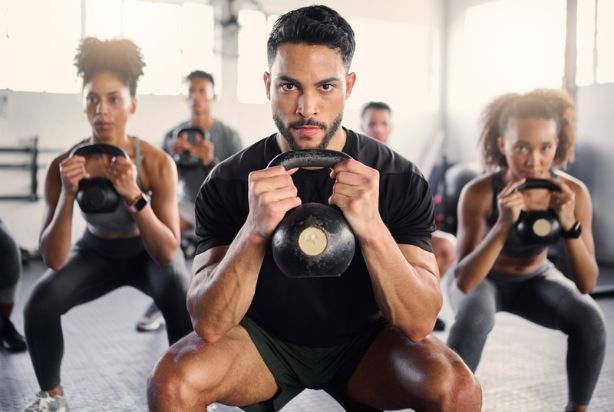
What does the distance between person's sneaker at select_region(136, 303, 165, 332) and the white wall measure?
289 cm

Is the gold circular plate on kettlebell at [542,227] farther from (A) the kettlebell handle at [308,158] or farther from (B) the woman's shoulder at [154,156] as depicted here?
(B) the woman's shoulder at [154,156]

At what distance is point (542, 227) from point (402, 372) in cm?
99

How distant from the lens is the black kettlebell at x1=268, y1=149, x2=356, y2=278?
1270 millimetres

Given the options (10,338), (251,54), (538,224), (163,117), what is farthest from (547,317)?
(251,54)

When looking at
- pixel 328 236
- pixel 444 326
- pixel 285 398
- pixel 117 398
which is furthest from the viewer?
pixel 444 326

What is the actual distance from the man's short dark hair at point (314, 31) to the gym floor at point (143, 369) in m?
1.42

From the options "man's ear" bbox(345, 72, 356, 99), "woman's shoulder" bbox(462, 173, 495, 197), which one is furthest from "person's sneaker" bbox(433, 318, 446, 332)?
"man's ear" bbox(345, 72, 356, 99)

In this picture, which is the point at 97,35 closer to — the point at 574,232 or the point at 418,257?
the point at 574,232

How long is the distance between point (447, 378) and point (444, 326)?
A: 226cm

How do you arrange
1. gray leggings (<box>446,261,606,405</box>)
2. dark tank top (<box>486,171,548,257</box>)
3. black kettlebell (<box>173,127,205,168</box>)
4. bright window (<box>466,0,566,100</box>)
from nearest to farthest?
gray leggings (<box>446,261,606,405</box>) < dark tank top (<box>486,171,548,257</box>) < black kettlebell (<box>173,127,205,168</box>) < bright window (<box>466,0,566,100</box>)

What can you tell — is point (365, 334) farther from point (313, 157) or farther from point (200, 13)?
point (200, 13)

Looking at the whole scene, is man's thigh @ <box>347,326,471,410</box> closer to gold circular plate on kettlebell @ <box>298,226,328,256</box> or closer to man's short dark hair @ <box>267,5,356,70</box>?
gold circular plate on kettlebell @ <box>298,226,328,256</box>

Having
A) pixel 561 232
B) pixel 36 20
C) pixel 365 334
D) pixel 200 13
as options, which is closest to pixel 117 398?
pixel 365 334

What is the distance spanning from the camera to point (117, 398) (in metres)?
2.55
